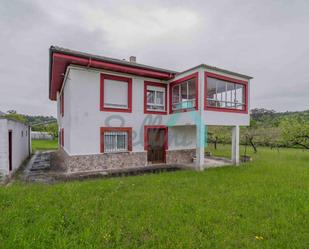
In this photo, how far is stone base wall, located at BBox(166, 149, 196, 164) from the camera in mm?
12711

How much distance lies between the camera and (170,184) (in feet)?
24.1

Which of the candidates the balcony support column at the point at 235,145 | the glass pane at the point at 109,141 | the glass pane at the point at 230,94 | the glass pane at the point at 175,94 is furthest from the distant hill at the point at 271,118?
the glass pane at the point at 109,141

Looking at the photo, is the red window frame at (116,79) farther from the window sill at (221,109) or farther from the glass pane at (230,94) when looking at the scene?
the glass pane at (230,94)

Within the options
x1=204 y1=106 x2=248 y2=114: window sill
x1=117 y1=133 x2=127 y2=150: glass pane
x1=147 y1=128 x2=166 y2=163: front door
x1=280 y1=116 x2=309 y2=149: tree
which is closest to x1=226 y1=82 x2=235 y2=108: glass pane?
x1=204 y1=106 x2=248 y2=114: window sill

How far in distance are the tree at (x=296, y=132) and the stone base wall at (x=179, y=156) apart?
31.8 feet

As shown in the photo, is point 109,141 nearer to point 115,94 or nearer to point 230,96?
point 115,94

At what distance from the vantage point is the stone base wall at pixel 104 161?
31.3ft

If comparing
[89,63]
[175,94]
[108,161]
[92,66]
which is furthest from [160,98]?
[108,161]

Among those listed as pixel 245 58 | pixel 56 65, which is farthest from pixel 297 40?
pixel 56 65

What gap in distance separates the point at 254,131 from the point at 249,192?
17.2 meters

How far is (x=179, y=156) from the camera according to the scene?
13.1m

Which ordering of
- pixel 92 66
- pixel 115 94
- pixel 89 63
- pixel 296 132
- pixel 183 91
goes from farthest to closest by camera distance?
pixel 296 132 < pixel 183 91 < pixel 115 94 < pixel 92 66 < pixel 89 63

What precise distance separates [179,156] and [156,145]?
1.95m

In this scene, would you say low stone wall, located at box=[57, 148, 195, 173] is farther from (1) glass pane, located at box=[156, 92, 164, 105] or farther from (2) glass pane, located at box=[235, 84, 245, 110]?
(2) glass pane, located at box=[235, 84, 245, 110]
